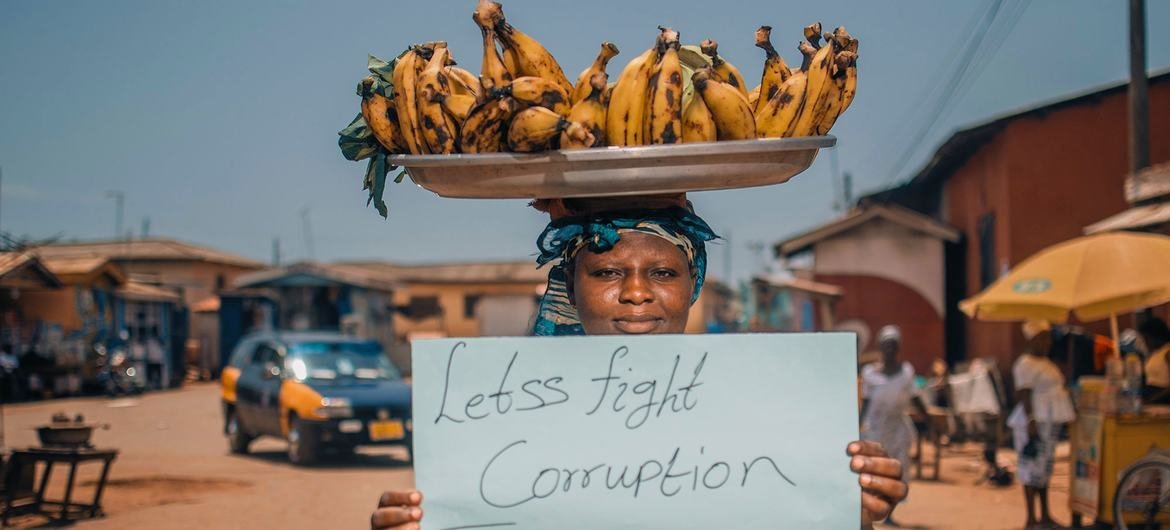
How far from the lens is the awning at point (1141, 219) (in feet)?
31.3

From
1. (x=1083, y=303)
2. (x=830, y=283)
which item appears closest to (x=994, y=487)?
(x=1083, y=303)

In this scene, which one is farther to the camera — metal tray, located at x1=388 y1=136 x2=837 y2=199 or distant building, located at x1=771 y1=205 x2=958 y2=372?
distant building, located at x1=771 y1=205 x2=958 y2=372

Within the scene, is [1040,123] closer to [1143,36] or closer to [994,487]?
[1143,36]

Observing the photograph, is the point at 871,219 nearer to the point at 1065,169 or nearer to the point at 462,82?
the point at 1065,169

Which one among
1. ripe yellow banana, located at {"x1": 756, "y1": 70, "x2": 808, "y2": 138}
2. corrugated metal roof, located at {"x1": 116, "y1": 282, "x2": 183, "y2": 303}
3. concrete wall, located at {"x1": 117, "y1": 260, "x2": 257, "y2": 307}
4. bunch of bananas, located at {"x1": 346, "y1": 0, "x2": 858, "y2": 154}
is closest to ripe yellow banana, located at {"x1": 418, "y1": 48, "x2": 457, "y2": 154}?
bunch of bananas, located at {"x1": 346, "y1": 0, "x2": 858, "y2": 154}

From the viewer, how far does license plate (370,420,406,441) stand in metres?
13.2

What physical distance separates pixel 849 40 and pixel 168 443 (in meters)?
15.6

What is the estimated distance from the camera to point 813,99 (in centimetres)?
244

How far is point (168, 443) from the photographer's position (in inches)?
635

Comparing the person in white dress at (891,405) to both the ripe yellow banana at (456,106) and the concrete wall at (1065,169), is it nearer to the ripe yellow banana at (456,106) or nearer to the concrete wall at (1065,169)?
the concrete wall at (1065,169)

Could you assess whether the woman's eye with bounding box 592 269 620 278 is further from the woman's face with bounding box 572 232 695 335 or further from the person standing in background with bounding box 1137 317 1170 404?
the person standing in background with bounding box 1137 317 1170 404

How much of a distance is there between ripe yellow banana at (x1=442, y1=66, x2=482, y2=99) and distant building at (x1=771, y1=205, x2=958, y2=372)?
60.2ft

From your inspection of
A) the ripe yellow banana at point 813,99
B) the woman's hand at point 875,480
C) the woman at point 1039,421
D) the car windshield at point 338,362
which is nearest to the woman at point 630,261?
the ripe yellow banana at point 813,99

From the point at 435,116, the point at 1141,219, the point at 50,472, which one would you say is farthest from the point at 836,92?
the point at 50,472
